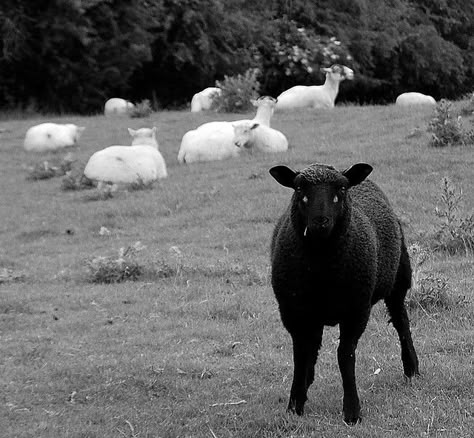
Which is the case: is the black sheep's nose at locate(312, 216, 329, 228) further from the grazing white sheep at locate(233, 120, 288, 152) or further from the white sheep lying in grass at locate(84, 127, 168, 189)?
the grazing white sheep at locate(233, 120, 288, 152)

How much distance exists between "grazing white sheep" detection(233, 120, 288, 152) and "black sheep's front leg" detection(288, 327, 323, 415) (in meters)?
11.8

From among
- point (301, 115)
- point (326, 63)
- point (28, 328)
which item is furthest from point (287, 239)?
point (326, 63)

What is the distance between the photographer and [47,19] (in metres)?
30.1

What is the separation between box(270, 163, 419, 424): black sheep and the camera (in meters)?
5.17

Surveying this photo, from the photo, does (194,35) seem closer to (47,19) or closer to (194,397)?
(47,19)

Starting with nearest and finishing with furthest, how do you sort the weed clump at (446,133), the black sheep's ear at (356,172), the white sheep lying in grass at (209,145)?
the black sheep's ear at (356,172), the weed clump at (446,133), the white sheep lying in grass at (209,145)

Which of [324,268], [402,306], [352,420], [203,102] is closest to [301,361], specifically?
[352,420]

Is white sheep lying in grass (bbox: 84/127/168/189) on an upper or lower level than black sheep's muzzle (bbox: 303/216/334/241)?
lower

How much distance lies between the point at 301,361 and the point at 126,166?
10.8 m

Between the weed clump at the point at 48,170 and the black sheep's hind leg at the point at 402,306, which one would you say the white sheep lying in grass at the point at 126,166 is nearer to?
the weed clump at the point at 48,170

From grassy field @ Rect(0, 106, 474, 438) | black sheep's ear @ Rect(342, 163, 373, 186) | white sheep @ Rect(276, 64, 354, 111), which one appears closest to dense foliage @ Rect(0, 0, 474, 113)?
white sheep @ Rect(276, 64, 354, 111)

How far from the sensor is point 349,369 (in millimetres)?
5477

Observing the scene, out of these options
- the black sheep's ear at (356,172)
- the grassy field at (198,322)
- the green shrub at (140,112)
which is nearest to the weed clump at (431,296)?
the grassy field at (198,322)

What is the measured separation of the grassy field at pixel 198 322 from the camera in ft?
18.9
